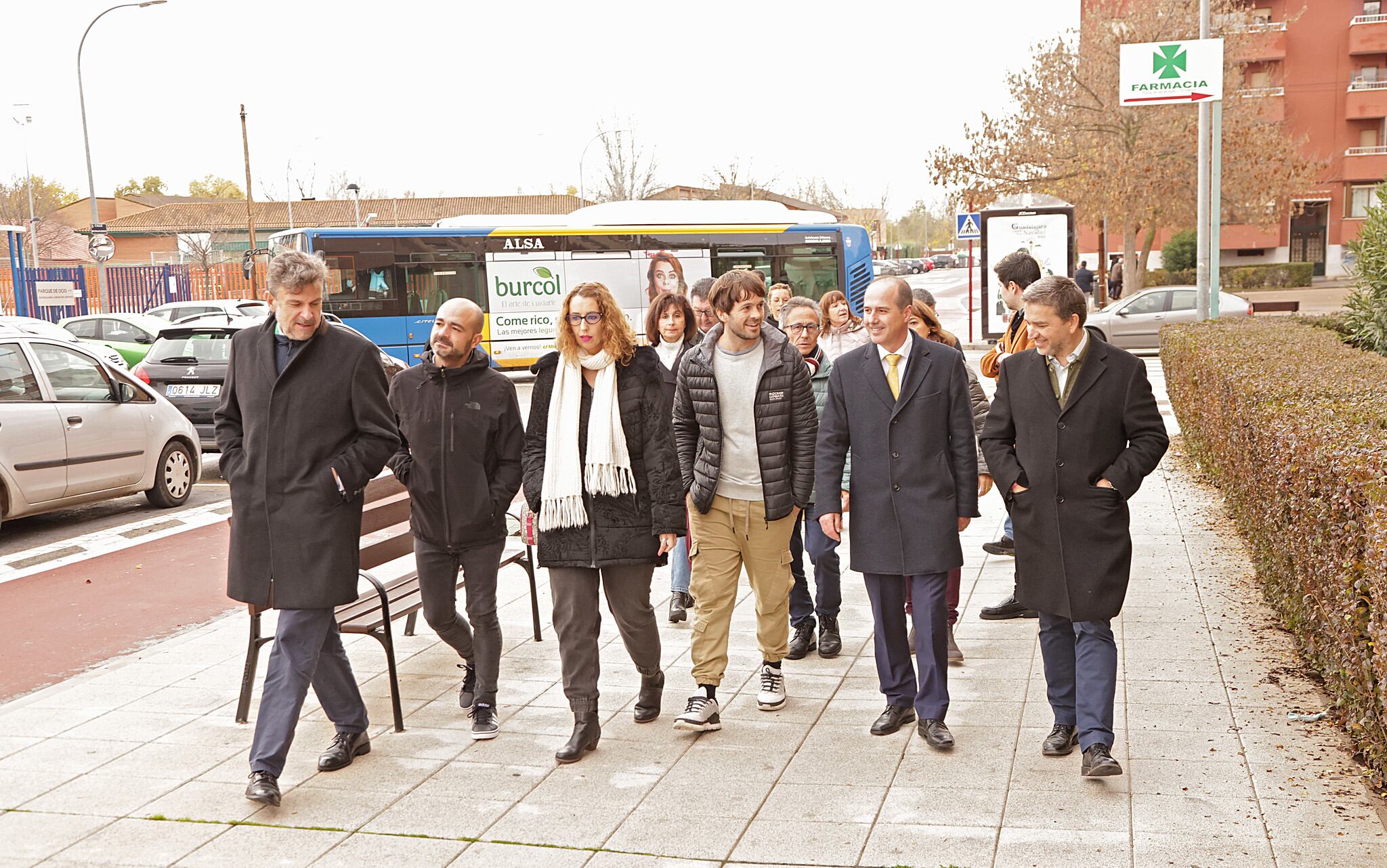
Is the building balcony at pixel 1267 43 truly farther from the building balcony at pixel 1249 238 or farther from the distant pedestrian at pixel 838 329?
the distant pedestrian at pixel 838 329

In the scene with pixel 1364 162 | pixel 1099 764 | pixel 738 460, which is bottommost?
pixel 1099 764

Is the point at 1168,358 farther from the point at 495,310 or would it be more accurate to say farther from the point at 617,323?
the point at 495,310

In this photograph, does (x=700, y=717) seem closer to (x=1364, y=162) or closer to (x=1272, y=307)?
(x=1272, y=307)

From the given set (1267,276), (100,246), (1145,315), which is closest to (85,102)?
(100,246)

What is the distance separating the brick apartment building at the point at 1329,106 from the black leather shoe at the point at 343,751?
58.0 metres

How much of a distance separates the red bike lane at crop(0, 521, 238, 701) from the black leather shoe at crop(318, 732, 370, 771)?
2377 millimetres

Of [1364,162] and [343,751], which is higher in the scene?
[1364,162]

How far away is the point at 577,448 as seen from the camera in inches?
196

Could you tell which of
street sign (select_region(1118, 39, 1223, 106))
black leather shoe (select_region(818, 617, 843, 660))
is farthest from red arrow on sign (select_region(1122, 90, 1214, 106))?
black leather shoe (select_region(818, 617, 843, 660))

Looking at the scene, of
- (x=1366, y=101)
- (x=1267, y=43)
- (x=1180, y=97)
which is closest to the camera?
(x=1180, y=97)

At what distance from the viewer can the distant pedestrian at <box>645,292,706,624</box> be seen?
6.40 metres

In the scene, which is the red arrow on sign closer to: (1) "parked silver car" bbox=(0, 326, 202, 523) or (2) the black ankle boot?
(1) "parked silver car" bbox=(0, 326, 202, 523)

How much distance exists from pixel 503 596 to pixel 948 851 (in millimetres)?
4327

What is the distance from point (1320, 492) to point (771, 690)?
2.33 m
